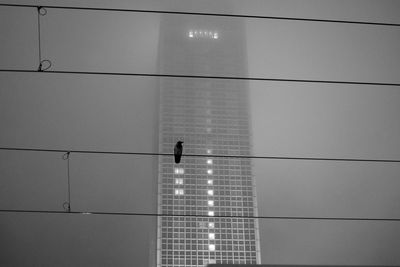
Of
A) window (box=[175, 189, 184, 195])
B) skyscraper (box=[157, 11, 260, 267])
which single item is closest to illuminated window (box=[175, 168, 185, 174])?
skyscraper (box=[157, 11, 260, 267])

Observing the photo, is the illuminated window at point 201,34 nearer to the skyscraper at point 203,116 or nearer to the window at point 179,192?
the skyscraper at point 203,116

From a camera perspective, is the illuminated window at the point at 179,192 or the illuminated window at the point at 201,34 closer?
the illuminated window at the point at 201,34

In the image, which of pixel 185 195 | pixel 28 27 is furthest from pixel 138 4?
pixel 185 195

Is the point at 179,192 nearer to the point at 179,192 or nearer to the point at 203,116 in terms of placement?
the point at 179,192

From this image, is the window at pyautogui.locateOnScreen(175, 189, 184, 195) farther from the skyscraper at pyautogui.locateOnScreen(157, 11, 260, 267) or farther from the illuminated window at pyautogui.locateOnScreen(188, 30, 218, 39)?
the illuminated window at pyautogui.locateOnScreen(188, 30, 218, 39)

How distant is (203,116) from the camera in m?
5.12

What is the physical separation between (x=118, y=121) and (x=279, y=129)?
2.13 meters

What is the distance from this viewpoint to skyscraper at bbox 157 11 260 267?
4.28 m

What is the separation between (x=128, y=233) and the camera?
6.25m

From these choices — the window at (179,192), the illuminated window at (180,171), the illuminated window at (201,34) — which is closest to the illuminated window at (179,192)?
the window at (179,192)

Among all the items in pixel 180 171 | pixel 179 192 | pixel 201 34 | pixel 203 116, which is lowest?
pixel 179 192

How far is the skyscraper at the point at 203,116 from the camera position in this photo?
4.28 m

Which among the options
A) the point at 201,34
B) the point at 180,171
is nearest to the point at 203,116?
the point at 201,34

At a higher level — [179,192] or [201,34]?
[201,34]
